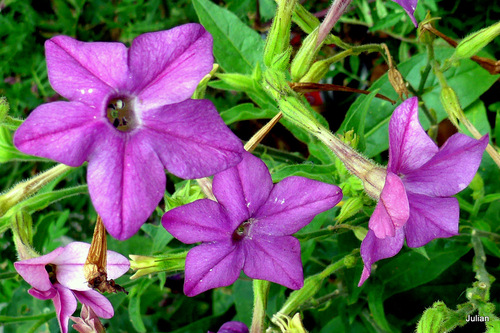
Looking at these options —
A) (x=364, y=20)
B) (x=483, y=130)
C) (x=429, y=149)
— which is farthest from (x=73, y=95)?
(x=364, y=20)

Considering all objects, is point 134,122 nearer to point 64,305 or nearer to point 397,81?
point 64,305

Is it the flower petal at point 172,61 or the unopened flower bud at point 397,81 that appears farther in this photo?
the unopened flower bud at point 397,81

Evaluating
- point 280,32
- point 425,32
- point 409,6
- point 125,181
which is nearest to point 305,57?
point 280,32

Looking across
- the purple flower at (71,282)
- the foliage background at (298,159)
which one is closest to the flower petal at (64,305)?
the purple flower at (71,282)

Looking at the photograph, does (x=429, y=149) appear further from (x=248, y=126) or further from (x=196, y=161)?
(x=248, y=126)

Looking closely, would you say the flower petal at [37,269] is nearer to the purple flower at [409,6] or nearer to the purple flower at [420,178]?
the purple flower at [420,178]

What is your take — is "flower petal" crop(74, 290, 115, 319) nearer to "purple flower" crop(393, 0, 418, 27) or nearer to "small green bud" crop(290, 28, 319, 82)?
"small green bud" crop(290, 28, 319, 82)

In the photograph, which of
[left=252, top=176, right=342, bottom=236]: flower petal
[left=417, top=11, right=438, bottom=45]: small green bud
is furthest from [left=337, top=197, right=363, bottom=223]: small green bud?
[left=417, top=11, right=438, bottom=45]: small green bud
